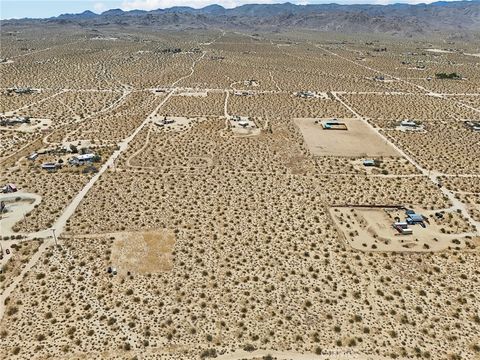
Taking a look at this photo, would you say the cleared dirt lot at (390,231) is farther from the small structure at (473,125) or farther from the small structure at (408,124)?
the small structure at (473,125)

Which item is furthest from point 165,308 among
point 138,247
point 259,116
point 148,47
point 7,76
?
point 148,47

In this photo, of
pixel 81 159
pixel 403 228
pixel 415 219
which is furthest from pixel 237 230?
pixel 81 159

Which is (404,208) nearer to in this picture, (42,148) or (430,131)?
(430,131)

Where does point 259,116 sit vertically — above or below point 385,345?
above

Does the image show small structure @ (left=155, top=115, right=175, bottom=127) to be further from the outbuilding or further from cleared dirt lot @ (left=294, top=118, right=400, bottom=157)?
cleared dirt lot @ (left=294, top=118, right=400, bottom=157)

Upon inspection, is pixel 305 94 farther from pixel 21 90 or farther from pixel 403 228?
pixel 21 90

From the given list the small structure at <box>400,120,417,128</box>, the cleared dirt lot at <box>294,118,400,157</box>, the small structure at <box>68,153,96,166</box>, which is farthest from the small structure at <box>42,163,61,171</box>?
the small structure at <box>400,120,417,128</box>
